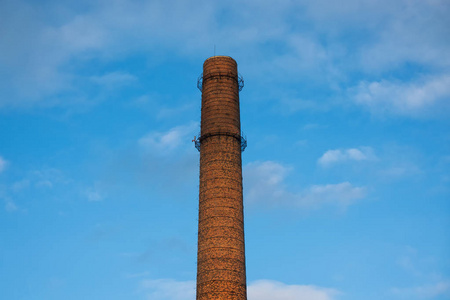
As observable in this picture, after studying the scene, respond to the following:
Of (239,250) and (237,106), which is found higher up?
(237,106)

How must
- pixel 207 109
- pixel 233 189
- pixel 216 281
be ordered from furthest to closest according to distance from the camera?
pixel 207 109
pixel 233 189
pixel 216 281

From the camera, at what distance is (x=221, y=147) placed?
136ft

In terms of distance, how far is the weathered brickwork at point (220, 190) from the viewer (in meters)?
37.6

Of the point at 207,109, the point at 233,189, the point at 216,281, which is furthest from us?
the point at 207,109

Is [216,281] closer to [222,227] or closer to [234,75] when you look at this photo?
[222,227]

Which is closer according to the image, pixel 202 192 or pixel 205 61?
pixel 202 192

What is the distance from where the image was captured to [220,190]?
3988 centimetres

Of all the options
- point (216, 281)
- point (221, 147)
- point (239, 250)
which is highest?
point (221, 147)

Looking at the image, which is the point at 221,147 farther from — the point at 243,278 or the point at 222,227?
the point at 243,278

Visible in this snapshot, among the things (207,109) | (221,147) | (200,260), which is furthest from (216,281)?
(207,109)

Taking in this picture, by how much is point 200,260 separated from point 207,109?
39.3 feet

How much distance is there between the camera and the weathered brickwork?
37.6 meters

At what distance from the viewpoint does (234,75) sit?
45156 mm

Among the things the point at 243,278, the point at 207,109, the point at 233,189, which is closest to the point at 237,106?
the point at 207,109
